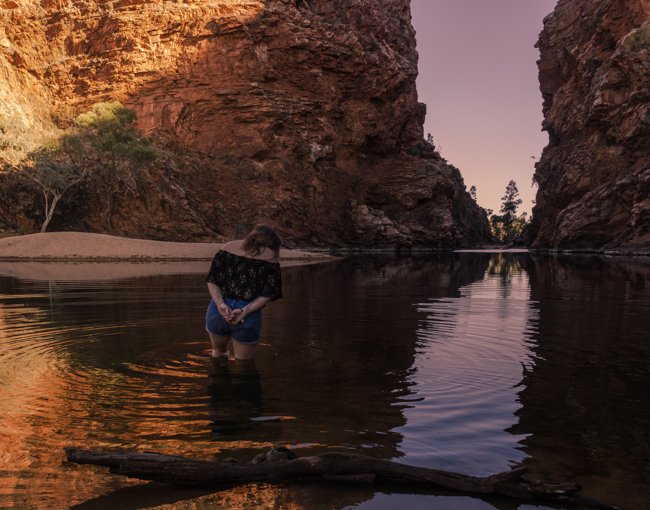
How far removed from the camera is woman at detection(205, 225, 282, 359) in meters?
6.98

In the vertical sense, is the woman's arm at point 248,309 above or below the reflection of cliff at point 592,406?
above

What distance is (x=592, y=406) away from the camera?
5.46 m

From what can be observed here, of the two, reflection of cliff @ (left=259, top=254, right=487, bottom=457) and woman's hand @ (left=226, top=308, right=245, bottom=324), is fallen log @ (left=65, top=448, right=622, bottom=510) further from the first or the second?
woman's hand @ (left=226, top=308, right=245, bottom=324)

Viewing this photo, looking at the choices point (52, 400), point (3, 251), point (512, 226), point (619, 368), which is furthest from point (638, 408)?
point (512, 226)

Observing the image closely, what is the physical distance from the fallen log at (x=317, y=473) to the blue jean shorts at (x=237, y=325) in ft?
11.3

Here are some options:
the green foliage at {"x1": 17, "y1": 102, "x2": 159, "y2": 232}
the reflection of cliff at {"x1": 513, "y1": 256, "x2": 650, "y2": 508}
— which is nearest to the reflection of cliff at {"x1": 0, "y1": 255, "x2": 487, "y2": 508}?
the reflection of cliff at {"x1": 513, "y1": 256, "x2": 650, "y2": 508}

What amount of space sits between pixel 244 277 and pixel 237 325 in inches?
24.4

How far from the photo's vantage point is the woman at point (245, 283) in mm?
6980

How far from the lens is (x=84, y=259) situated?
35.7 metres

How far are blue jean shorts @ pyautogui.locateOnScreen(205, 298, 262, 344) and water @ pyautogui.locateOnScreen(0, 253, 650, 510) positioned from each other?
1.33 ft

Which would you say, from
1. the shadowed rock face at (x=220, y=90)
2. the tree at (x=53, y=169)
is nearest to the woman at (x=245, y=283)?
the tree at (x=53, y=169)

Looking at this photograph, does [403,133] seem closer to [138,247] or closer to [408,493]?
[138,247]

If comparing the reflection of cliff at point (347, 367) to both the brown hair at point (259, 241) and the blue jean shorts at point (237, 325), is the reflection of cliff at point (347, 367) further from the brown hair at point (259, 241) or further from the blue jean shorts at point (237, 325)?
the brown hair at point (259, 241)

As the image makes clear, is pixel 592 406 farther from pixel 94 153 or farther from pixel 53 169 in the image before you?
pixel 94 153
